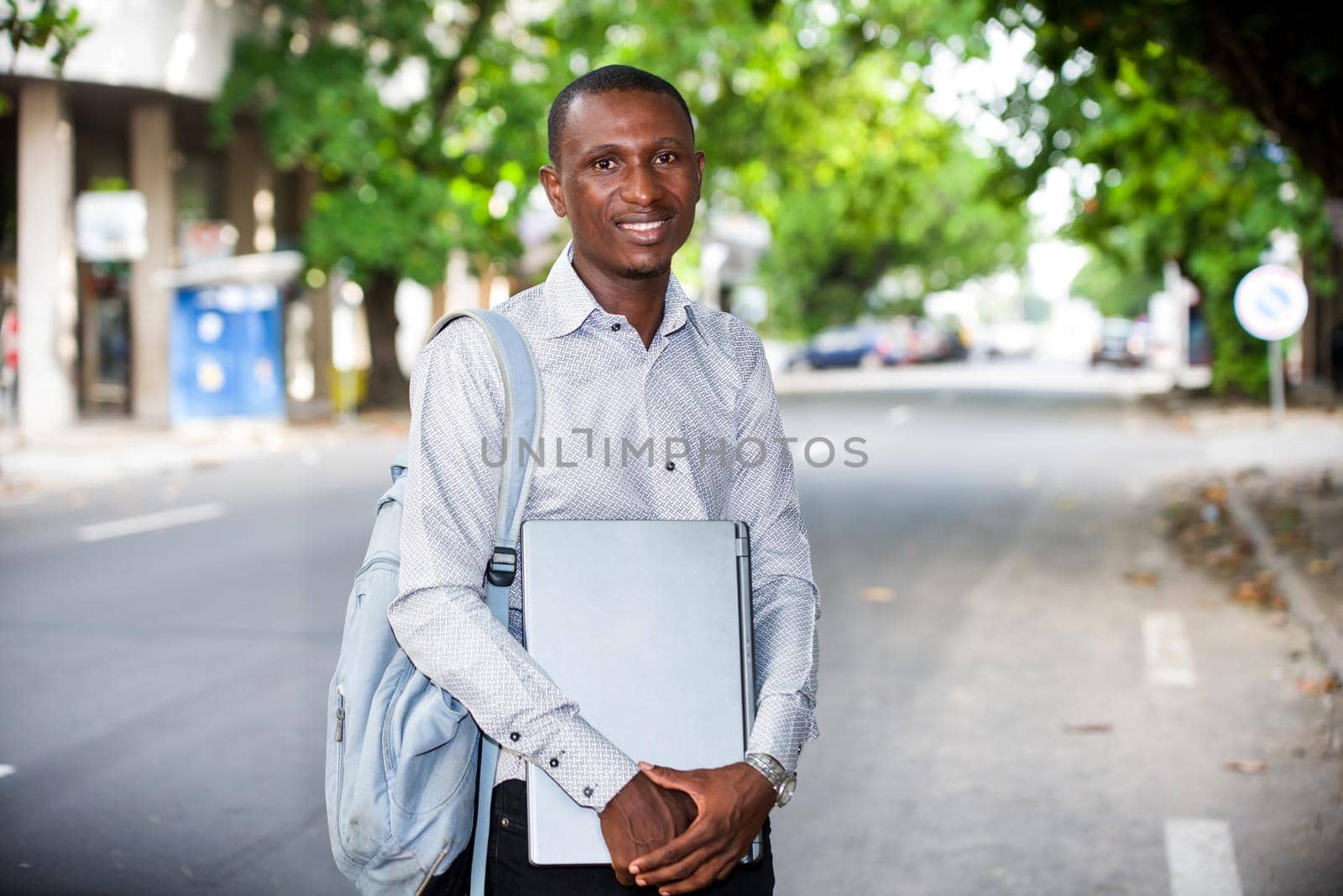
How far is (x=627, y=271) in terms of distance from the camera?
2.23 meters

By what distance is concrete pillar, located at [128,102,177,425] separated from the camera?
25969 mm

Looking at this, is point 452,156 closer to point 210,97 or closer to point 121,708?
point 210,97

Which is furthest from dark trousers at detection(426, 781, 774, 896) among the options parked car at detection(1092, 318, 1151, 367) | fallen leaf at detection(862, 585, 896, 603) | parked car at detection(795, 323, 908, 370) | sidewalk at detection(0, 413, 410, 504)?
parked car at detection(1092, 318, 1151, 367)

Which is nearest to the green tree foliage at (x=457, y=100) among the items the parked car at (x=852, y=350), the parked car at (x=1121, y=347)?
the parked car at (x=852, y=350)

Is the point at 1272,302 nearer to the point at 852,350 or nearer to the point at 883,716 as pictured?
the point at 883,716

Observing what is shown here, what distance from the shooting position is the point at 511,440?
6.79ft

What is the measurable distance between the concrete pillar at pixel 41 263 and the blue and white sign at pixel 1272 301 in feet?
56.9

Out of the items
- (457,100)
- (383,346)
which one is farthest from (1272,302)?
(383,346)

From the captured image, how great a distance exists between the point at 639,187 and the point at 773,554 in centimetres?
58

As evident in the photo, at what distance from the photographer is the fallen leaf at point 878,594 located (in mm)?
9008

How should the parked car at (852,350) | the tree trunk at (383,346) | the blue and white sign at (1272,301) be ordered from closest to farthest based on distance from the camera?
the blue and white sign at (1272,301), the tree trunk at (383,346), the parked car at (852,350)

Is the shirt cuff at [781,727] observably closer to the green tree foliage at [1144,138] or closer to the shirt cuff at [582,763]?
the shirt cuff at [582,763]

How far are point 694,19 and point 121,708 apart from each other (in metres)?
20.8

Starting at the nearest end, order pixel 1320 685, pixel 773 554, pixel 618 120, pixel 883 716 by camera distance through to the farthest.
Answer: pixel 618 120, pixel 773 554, pixel 883 716, pixel 1320 685
